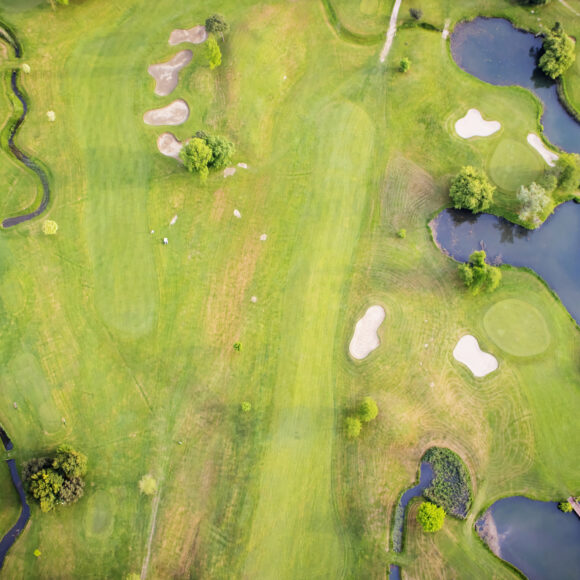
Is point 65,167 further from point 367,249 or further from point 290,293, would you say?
point 367,249

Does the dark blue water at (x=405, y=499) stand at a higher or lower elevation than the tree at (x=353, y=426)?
lower

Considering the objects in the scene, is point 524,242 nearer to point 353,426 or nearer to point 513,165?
point 513,165

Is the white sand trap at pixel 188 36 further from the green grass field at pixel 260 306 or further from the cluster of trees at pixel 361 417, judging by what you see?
the cluster of trees at pixel 361 417

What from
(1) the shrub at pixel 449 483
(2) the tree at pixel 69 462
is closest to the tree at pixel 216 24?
(2) the tree at pixel 69 462

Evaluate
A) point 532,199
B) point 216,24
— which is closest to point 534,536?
point 532,199

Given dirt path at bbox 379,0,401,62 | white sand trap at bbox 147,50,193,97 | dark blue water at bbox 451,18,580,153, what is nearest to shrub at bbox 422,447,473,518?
dark blue water at bbox 451,18,580,153

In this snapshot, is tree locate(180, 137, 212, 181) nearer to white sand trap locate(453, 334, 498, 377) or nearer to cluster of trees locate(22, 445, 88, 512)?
cluster of trees locate(22, 445, 88, 512)
